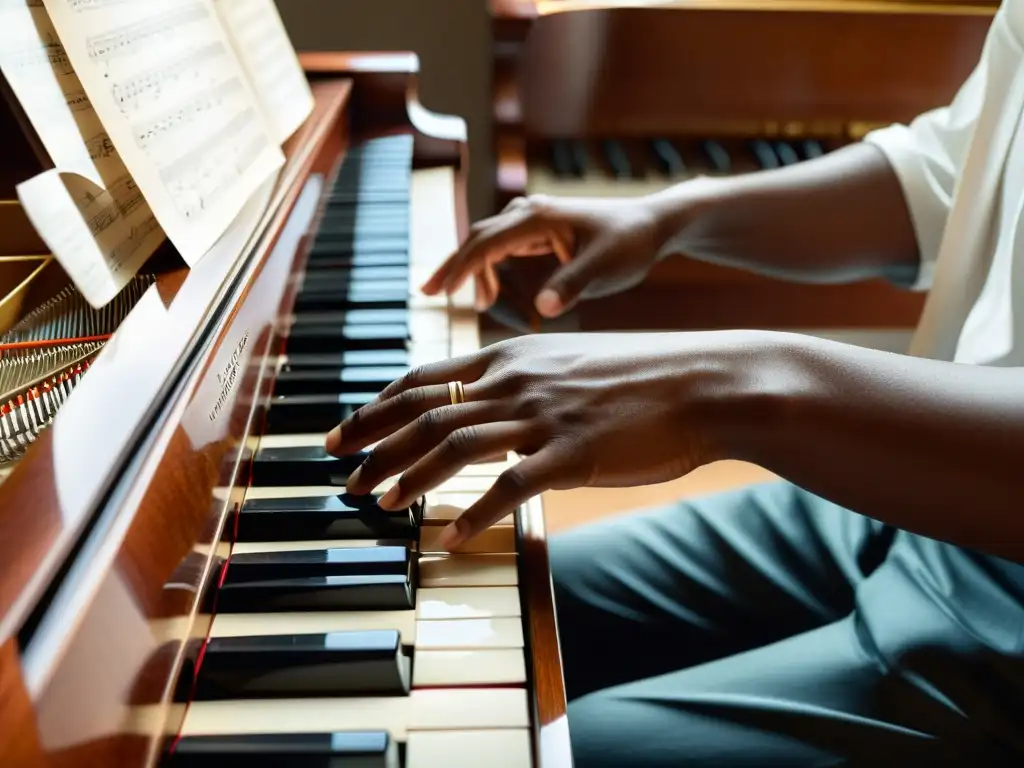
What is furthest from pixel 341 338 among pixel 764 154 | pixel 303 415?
pixel 764 154

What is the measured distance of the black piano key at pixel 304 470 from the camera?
764 millimetres

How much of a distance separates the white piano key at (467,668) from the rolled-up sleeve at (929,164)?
0.91 meters

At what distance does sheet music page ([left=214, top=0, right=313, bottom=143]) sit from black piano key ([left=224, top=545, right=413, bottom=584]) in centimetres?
63

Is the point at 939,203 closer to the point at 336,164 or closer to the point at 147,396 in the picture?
the point at 336,164

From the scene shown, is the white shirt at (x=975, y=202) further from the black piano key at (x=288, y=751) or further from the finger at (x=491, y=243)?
the black piano key at (x=288, y=751)

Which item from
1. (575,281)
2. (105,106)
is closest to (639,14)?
(575,281)

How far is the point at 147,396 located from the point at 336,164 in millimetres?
933

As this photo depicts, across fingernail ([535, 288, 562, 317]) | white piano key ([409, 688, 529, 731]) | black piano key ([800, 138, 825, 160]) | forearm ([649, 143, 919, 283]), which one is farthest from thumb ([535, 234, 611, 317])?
black piano key ([800, 138, 825, 160])

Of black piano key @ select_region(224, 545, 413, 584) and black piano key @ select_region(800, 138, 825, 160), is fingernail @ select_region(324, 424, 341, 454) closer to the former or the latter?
black piano key @ select_region(224, 545, 413, 584)

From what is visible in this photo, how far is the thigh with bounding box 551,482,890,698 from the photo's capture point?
927 mm

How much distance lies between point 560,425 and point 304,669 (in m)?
0.25

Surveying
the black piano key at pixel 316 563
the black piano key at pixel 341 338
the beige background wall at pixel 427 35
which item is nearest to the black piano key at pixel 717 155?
the beige background wall at pixel 427 35

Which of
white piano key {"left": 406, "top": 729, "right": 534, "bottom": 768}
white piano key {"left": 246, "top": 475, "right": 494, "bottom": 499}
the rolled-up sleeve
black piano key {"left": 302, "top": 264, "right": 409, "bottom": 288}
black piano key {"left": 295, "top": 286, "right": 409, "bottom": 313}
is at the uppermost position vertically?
the rolled-up sleeve

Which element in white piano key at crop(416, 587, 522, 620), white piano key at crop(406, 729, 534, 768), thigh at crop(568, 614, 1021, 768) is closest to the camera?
white piano key at crop(406, 729, 534, 768)
